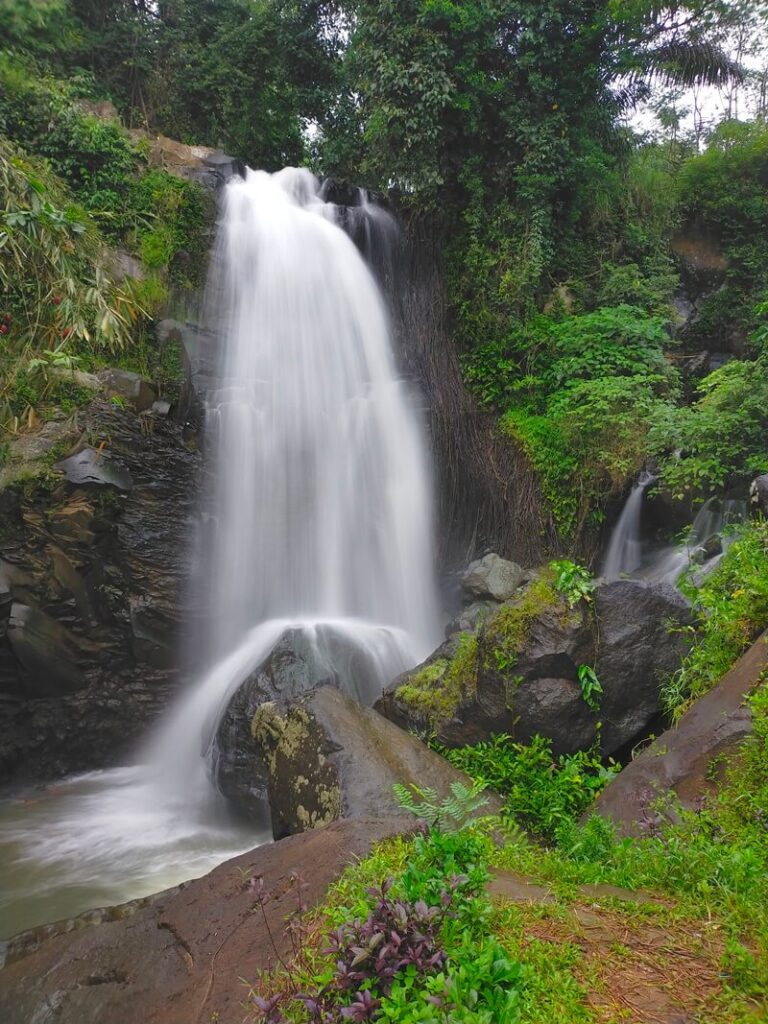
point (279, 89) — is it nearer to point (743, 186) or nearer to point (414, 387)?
point (414, 387)

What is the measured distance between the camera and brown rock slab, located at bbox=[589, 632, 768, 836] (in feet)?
12.2

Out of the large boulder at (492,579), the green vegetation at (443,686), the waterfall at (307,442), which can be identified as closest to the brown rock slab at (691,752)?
→ the green vegetation at (443,686)

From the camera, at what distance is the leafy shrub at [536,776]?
458 cm

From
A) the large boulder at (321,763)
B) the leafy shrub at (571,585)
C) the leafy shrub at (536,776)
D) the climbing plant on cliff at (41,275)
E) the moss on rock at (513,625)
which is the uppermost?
the climbing plant on cliff at (41,275)

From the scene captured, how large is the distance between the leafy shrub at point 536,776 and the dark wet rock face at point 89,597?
15.0ft

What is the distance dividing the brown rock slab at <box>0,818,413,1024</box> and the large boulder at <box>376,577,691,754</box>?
2.36 meters

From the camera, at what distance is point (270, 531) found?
31.2ft

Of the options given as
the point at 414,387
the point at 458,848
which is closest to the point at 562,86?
the point at 414,387

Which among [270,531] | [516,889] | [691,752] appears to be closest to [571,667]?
[691,752]

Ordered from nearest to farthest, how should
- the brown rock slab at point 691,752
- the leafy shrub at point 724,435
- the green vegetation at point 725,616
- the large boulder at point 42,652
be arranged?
the brown rock slab at point 691,752 → the green vegetation at point 725,616 → the large boulder at point 42,652 → the leafy shrub at point 724,435

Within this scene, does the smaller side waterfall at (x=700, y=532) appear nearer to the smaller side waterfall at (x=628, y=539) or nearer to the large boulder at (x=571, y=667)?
the smaller side waterfall at (x=628, y=539)

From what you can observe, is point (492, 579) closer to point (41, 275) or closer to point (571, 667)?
point (571, 667)

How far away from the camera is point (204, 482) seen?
9141mm

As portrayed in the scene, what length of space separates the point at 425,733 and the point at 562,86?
11.8m
